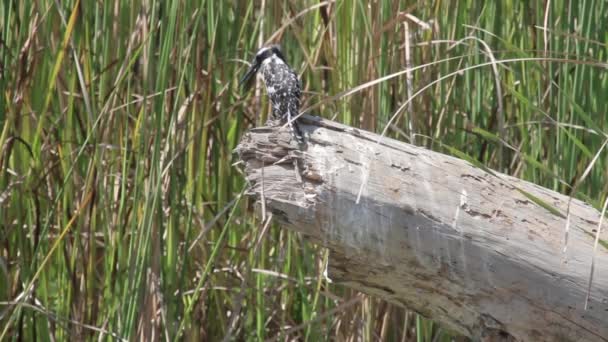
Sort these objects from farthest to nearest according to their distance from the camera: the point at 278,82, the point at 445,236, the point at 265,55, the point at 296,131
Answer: the point at 265,55, the point at 278,82, the point at 296,131, the point at 445,236

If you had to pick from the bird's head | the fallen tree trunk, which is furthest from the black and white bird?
the fallen tree trunk

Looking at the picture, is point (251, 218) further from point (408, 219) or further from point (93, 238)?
point (408, 219)

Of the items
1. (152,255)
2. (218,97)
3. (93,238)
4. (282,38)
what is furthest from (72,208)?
(282,38)

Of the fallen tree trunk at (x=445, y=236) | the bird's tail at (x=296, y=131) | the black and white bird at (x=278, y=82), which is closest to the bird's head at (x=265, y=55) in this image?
the black and white bird at (x=278, y=82)

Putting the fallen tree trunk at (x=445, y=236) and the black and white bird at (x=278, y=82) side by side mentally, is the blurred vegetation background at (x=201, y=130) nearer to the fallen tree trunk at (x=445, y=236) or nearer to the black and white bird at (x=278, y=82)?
the black and white bird at (x=278, y=82)

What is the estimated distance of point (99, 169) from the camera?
2.06 meters

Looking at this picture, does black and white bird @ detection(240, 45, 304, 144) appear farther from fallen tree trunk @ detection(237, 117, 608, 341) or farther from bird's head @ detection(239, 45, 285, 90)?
fallen tree trunk @ detection(237, 117, 608, 341)

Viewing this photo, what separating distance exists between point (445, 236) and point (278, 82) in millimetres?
632

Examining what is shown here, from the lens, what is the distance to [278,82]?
2006 millimetres

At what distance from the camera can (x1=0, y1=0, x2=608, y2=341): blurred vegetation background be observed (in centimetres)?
201

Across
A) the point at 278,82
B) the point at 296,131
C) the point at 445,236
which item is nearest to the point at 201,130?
the point at 278,82

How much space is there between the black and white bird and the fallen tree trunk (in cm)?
24

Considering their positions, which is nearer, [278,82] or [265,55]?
[278,82]

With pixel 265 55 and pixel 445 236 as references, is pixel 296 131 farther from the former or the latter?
pixel 265 55
